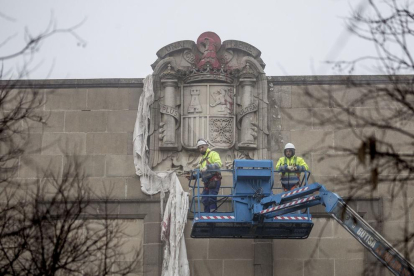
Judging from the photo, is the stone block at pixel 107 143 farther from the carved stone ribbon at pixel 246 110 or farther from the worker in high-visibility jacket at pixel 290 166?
the worker in high-visibility jacket at pixel 290 166

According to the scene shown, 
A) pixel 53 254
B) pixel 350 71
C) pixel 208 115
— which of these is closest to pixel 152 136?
pixel 208 115

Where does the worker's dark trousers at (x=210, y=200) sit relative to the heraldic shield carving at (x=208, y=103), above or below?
below

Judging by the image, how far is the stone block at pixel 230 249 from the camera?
→ 2347 cm

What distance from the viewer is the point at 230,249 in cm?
2350

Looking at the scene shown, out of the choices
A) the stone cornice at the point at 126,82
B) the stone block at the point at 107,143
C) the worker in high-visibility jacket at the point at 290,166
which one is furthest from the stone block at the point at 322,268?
the stone block at the point at 107,143

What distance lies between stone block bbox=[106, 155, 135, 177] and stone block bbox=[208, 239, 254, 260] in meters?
2.64

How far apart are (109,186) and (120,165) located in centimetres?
58

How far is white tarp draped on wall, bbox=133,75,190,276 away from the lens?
75.5 ft

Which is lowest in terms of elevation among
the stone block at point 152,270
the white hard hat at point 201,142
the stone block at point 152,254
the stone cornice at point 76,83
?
the stone block at point 152,270

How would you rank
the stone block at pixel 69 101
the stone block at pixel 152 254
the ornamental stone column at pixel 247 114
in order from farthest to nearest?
the stone block at pixel 69 101 → the ornamental stone column at pixel 247 114 → the stone block at pixel 152 254

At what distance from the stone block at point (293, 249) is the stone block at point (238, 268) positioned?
2.12 feet

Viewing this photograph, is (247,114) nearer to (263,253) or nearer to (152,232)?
(263,253)

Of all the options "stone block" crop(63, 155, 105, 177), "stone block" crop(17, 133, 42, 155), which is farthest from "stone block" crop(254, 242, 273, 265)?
"stone block" crop(17, 133, 42, 155)

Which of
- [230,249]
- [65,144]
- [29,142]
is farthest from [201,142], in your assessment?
[29,142]
